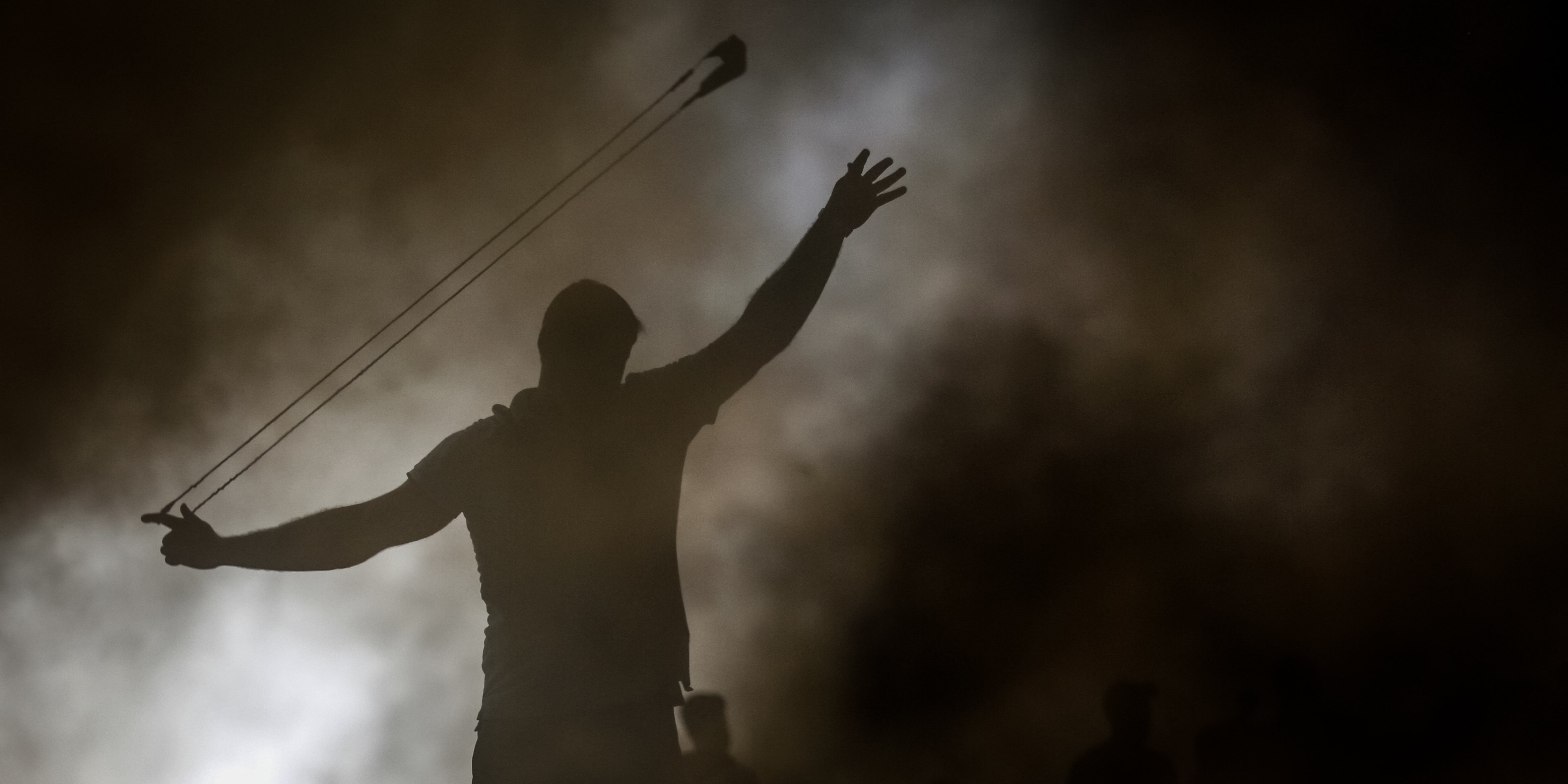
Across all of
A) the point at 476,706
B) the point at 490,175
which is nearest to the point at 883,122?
the point at 490,175

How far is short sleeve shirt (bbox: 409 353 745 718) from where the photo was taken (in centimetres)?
152

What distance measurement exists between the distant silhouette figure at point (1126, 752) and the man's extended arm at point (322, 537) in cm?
249

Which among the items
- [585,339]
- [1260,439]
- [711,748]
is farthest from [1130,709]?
[585,339]

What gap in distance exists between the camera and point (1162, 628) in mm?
3502

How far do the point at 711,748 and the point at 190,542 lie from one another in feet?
7.26

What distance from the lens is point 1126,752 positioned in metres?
3.45

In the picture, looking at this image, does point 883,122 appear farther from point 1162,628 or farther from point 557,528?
point 557,528

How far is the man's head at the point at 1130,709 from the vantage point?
3463 millimetres

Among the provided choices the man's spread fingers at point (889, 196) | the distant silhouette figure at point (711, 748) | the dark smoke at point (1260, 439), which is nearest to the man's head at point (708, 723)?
the distant silhouette figure at point (711, 748)

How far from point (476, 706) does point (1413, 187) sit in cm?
364

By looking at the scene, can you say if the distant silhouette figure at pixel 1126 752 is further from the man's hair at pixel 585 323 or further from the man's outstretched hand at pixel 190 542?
the man's outstretched hand at pixel 190 542

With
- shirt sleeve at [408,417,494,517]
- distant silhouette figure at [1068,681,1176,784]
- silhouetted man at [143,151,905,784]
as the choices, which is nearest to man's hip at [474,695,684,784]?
silhouetted man at [143,151,905,784]

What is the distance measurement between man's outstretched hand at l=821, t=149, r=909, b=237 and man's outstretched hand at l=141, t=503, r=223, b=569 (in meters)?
1.21

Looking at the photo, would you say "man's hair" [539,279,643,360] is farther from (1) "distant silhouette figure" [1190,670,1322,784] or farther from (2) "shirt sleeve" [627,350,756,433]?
(1) "distant silhouette figure" [1190,670,1322,784]
